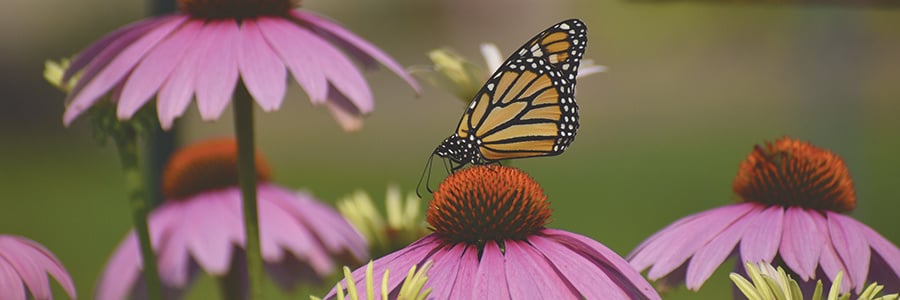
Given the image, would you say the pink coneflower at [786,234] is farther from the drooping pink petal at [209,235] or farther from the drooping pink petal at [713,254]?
the drooping pink petal at [209,235]

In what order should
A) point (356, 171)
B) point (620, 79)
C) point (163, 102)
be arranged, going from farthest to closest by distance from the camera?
1. point (620, 79)
2. point (356, 171)
3. point (163, 102)

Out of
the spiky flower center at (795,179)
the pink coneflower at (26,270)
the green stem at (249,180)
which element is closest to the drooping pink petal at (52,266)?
the pink coneflower at (26,270)

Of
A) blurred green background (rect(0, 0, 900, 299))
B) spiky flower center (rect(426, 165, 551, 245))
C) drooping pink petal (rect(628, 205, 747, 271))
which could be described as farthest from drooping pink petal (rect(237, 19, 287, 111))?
blurred green background (rect(0, 0, 900, 299))

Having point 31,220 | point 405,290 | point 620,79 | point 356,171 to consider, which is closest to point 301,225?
point 405,290

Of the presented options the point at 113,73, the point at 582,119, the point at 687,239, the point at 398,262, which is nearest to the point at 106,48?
the point at 113,73

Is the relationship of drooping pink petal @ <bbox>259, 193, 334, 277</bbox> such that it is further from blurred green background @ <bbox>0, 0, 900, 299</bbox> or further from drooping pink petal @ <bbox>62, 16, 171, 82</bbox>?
blurred green background @ <bbox>0, 0, 900, 299</bbox>

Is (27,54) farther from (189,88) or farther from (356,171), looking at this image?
(189,88)
